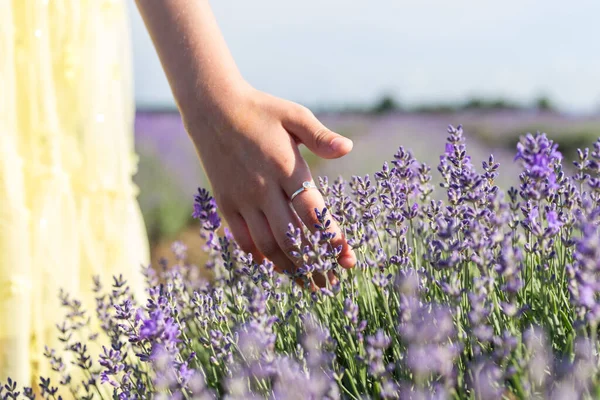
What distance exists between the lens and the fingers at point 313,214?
68.8 inches

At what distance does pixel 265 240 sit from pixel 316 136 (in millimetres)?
359

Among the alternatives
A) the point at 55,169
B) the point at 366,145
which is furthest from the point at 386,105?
the point at 55,169

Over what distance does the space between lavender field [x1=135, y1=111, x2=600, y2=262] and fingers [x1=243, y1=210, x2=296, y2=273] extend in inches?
177

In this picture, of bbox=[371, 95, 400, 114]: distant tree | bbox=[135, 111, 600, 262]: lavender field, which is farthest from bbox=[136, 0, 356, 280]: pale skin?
bbox=[371, 95, 400, 114]: distant tree

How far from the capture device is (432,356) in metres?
1.13

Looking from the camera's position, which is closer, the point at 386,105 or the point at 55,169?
the point at 55,169

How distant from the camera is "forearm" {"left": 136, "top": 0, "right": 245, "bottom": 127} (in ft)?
6.44

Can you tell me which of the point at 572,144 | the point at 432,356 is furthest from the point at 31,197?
the point at 572,144

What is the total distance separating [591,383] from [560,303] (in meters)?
0.39

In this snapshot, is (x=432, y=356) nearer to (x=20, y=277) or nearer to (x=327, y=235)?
(x=327, y=235)

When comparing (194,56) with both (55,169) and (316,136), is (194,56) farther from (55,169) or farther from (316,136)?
(55,169)

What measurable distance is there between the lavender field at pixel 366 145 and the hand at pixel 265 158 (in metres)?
4.55

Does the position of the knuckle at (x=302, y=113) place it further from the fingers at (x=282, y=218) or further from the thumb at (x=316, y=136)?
the fingers at (x=282, y=218)

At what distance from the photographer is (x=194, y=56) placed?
Answer: 200cm
